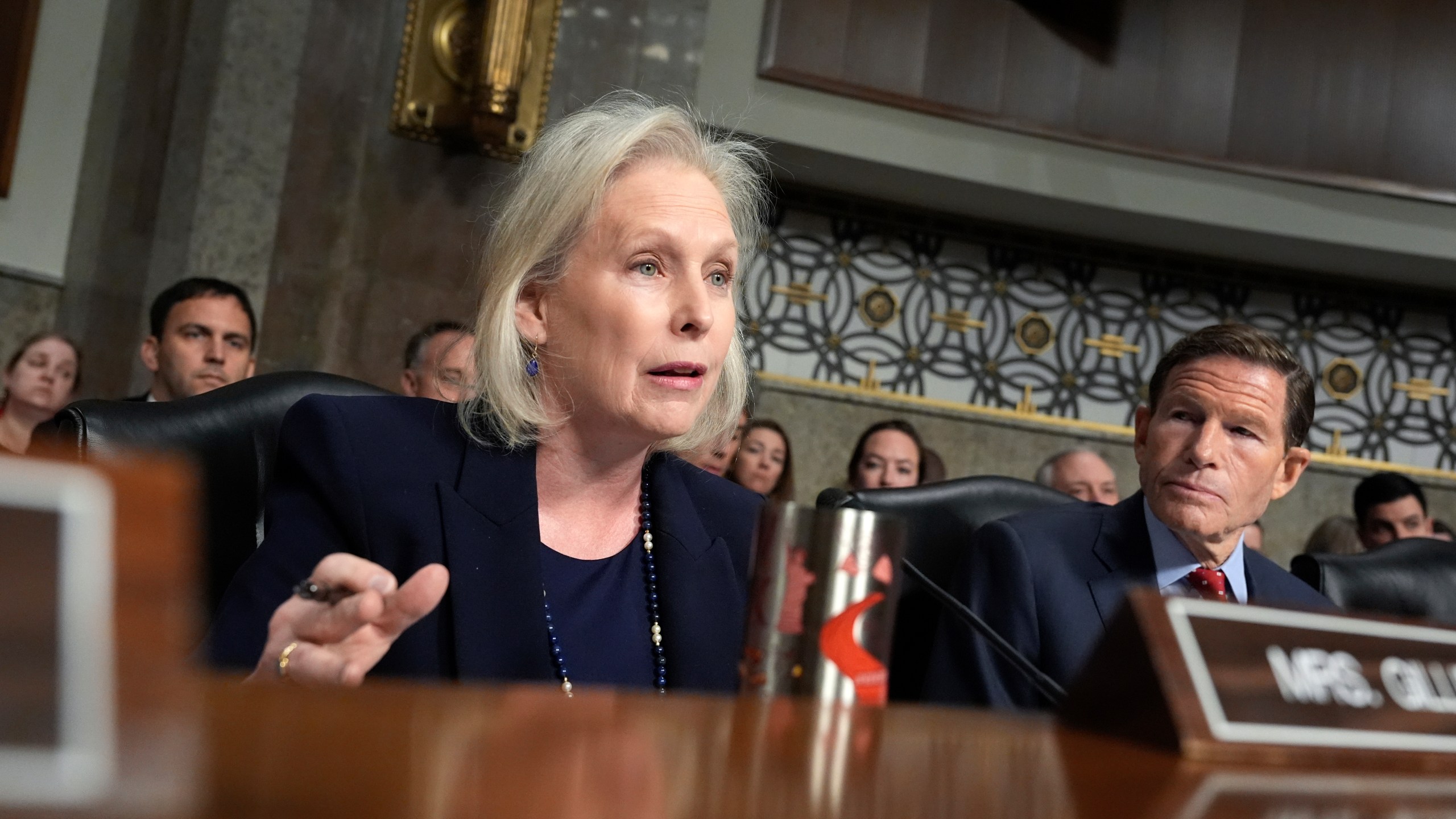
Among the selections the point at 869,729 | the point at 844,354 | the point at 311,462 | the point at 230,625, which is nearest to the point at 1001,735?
the point at 869,729

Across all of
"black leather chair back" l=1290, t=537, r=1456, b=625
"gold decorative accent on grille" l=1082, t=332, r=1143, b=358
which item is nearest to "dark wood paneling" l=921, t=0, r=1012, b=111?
"gold decorative accent on grille" l=1082, t=332, r=1143, b=358

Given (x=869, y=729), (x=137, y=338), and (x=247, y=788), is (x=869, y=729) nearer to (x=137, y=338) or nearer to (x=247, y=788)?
(x=247, y=788)

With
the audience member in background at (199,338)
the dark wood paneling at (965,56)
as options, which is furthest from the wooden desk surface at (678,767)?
the dark wood paneling at (965,56)

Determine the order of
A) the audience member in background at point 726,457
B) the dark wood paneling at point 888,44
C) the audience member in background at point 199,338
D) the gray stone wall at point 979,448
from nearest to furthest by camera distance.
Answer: the audience member in background at point 199,338, the audience member in background at point 726,457, the dark wood paneling at point 888,44, the gray stone wall at point 979,448

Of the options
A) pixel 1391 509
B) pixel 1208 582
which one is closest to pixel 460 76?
pixel 1208 582

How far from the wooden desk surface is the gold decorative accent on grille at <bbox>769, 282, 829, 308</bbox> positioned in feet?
19.3

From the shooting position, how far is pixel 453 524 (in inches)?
64.2

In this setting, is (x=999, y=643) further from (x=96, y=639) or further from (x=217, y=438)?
(x=217, y=438)

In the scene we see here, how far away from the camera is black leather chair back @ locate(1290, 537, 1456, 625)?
283 cm

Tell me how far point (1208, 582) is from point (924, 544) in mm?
531

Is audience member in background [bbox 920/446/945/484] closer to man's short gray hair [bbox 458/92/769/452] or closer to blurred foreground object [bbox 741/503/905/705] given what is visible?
man's short gray hair [bbox 458/92/769/452]

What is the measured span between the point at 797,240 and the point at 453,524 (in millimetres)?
5195

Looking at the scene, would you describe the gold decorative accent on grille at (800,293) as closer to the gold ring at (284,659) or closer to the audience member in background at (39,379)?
the audience member in background at (39,379)

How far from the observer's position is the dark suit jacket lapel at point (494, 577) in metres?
1.57
